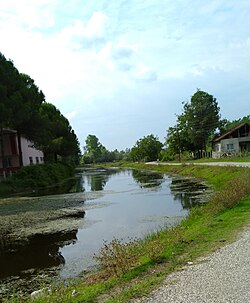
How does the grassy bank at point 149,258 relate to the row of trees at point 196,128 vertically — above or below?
below

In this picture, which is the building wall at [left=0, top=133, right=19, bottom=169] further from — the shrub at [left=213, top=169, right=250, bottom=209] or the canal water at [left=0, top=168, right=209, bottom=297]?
the shrub at [left=213, top=169, right=250, bottom=209]

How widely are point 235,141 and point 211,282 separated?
62880 millimetres

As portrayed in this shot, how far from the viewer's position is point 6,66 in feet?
123

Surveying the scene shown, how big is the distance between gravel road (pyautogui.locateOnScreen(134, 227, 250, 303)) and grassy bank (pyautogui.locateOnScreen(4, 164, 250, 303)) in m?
0.36

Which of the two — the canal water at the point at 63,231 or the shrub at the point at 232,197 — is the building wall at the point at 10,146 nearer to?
the canal water at the point at 63,231

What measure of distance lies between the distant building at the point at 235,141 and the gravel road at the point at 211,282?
Answer: 5747cm

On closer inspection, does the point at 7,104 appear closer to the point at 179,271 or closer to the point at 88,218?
the point at 88,218

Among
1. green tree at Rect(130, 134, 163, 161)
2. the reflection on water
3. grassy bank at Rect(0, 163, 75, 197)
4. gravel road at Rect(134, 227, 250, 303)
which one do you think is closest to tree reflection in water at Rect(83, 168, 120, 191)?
grassy bank at Rect(0, 163, 75, 197)

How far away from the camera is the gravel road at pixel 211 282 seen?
5352mm

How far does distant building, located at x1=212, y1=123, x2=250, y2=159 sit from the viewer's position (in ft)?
213

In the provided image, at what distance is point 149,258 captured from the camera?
809cm

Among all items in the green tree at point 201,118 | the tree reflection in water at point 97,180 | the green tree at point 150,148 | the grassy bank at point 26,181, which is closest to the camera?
the grassy bank at point 26,181

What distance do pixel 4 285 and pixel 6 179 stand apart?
28147 mm

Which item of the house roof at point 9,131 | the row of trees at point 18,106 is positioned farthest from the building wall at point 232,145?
the house roof at point 9,131
